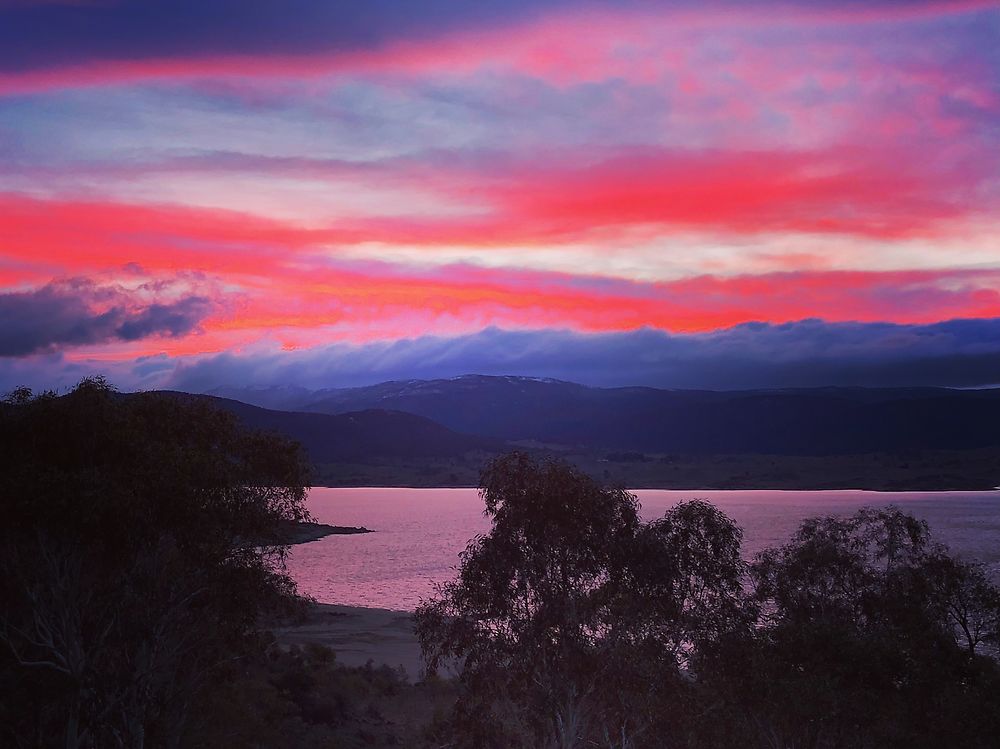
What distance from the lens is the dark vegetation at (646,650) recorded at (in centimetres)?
2689

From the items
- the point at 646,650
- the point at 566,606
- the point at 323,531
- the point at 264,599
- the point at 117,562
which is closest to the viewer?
the point at 117,562

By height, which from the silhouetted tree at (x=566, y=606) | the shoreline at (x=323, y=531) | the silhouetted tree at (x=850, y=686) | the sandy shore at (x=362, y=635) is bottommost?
the shoreline at (x=323, y=531)

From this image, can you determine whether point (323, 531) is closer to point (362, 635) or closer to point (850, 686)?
point (362, 635)

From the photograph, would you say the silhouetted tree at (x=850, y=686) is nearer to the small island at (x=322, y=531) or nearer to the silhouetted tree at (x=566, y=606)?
the silhouetted tree at (x=566, y=606)

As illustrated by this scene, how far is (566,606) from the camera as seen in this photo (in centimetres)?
2653

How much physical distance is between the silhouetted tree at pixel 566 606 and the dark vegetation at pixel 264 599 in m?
0.06

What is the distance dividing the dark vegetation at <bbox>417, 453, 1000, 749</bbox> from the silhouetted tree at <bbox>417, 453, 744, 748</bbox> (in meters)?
0.04

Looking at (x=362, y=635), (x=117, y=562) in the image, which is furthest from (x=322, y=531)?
(x=117, y=562)

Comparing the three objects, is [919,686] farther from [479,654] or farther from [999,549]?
[999,549]

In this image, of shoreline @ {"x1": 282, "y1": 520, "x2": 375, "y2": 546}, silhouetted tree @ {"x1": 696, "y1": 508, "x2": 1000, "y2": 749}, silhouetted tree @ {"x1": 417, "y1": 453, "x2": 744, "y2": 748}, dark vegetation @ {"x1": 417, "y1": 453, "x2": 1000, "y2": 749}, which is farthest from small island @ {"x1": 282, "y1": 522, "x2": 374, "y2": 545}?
silhouetted tree @ {"x1": 417, "y1": 453, "x2": 744, "y2": 748}

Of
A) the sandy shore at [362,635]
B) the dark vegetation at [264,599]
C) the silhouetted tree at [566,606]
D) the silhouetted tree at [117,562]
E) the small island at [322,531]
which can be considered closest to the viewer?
the silhouetted tree at [117,562]

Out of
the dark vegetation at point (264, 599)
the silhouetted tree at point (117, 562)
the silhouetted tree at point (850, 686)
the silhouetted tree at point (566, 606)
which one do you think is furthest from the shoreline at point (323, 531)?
the silhouetted tree at point (566, 606)

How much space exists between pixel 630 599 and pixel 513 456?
202 inches

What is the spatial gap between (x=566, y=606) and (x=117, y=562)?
12.1 meters
